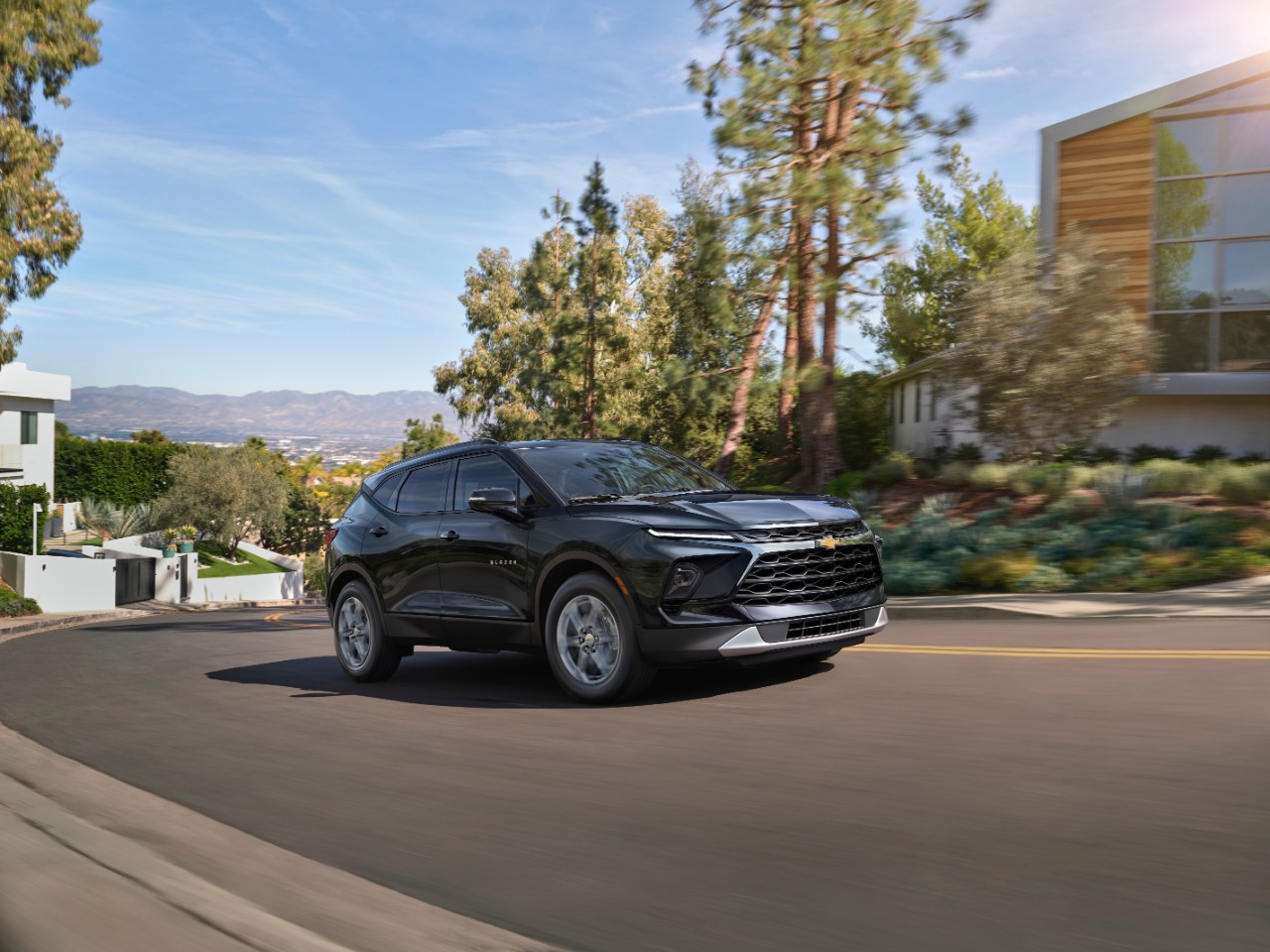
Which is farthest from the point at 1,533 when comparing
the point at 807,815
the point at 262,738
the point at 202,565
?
the point at 807,815

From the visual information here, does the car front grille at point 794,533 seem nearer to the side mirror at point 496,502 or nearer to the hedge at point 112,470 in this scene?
the side mirror at point 496,502

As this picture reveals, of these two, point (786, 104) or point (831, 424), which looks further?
point (831, 424)

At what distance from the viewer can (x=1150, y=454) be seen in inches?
899

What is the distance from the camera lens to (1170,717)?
5777mm

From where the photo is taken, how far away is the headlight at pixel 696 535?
22.0 feet

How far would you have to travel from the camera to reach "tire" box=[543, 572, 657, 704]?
6840mm

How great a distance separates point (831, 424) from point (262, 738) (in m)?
15.7

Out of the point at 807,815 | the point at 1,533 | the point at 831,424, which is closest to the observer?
the point at 807,815

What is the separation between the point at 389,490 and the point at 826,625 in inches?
159

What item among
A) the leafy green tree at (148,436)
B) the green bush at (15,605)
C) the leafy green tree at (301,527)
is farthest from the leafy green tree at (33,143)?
the leafy green tree at (148,436)

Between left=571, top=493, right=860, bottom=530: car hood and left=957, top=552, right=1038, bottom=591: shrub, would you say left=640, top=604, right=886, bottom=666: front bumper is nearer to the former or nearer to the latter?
left=571, top=493, right=860, bottom=530: car hood

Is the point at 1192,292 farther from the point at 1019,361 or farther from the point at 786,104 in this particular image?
the point at 786,104

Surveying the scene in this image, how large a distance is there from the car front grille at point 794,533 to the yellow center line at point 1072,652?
1.84 meters

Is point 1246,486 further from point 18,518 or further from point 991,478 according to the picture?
point 18,518
